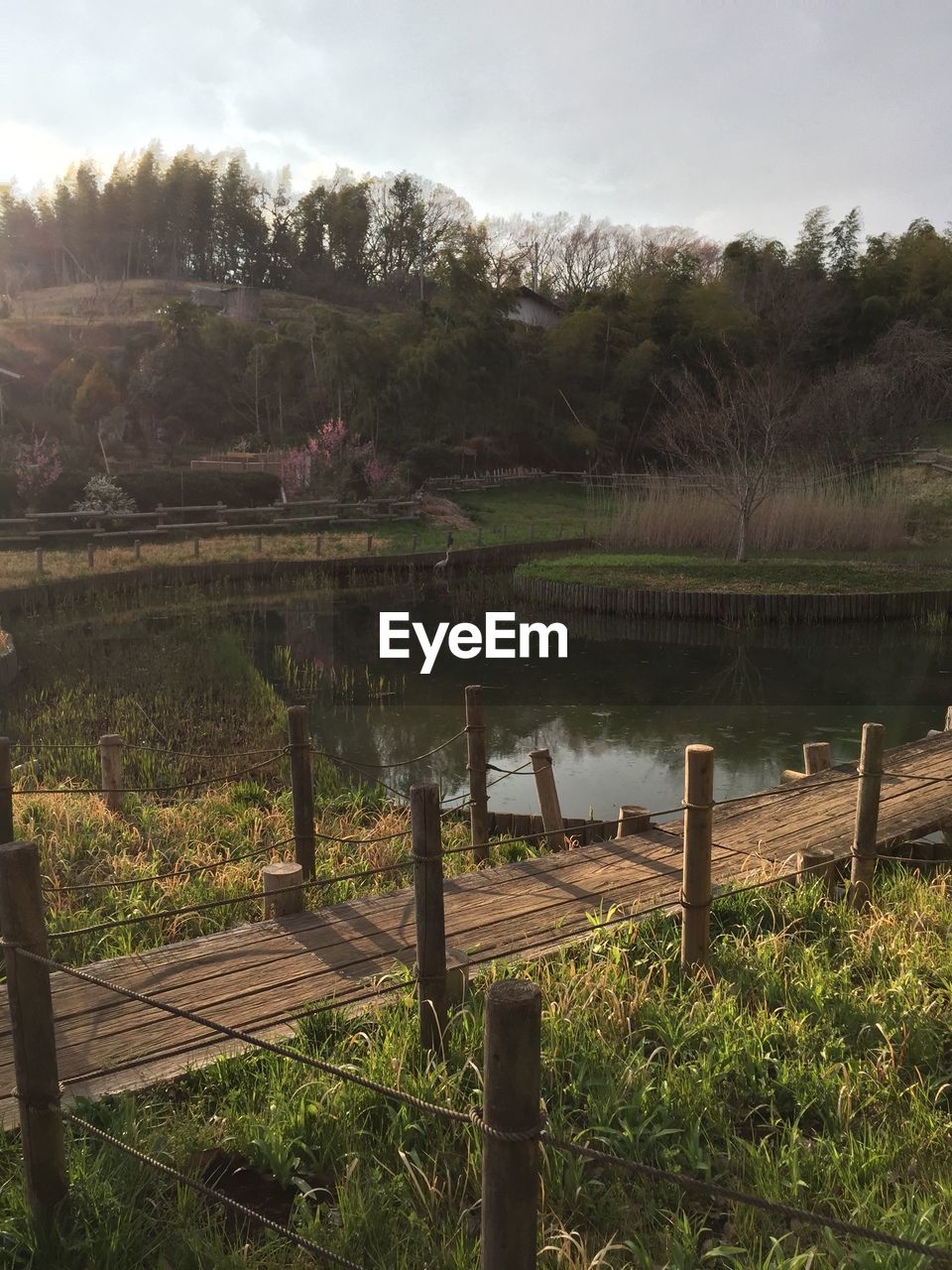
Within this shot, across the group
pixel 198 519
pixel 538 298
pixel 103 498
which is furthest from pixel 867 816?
pixel 538 298

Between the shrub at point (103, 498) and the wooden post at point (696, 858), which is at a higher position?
the shrub at point (103, 498)

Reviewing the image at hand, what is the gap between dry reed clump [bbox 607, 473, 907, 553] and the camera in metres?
21.6

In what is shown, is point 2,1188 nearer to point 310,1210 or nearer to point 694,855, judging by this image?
point 310,1210

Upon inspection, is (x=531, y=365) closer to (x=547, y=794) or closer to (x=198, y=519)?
(x=198, y=519)

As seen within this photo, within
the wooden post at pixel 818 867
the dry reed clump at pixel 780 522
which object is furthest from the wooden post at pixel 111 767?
the dry reed clump at pixel 780 522

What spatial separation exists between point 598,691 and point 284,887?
320 inches

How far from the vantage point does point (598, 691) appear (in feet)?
39.1

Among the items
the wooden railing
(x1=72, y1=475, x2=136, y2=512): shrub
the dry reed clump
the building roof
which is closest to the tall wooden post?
the wooden railing

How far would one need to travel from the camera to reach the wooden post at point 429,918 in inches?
124

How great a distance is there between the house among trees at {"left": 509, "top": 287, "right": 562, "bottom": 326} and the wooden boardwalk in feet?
141

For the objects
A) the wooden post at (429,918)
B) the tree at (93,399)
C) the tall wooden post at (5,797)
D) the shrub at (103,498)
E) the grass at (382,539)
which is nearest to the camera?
the wooden post at (429,918)

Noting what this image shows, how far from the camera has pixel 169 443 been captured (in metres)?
34.8

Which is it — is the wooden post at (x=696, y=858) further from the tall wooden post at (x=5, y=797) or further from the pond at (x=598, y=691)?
the pond at (x=598, y=691)

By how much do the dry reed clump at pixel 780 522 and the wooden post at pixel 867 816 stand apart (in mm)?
17754
